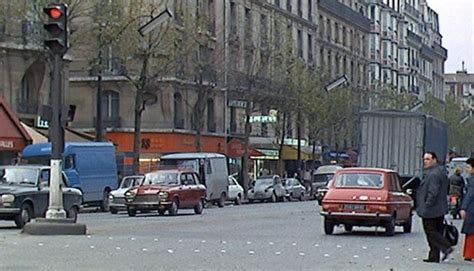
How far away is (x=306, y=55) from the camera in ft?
282

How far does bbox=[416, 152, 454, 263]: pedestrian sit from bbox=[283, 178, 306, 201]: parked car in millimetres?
44671

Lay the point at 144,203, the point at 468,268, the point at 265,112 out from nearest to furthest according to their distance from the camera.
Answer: the point at 468,268 → the point at 144,203 → the point at 265,112

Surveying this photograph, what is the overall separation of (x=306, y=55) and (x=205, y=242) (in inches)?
2524

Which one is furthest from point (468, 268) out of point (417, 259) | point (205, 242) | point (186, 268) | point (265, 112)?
point (265, 112)

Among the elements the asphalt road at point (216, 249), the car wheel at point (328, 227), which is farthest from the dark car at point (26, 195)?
the car wheel at point (328, 227)

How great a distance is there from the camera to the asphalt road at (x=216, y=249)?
1759cm

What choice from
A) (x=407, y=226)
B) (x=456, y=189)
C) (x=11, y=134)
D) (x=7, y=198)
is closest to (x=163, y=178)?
(x=456, y=189)

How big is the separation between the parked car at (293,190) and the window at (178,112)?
740 centimetres

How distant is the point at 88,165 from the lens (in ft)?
145

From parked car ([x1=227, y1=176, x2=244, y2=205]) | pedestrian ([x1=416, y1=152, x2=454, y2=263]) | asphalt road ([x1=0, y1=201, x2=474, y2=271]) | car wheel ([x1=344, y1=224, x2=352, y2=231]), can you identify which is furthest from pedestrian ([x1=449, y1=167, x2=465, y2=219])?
parked car ([x1=227, y1=176, x2=244, y2=205])

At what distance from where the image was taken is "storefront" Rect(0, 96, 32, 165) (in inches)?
1868

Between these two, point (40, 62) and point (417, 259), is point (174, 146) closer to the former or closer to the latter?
point (40, 62)

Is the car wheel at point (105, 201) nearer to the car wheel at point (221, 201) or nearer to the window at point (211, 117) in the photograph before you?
the car wheel at point (221, 201)

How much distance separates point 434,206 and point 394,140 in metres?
24.5
